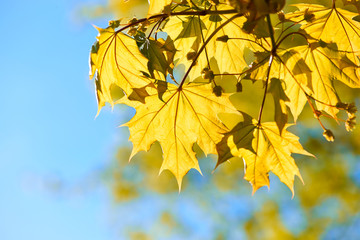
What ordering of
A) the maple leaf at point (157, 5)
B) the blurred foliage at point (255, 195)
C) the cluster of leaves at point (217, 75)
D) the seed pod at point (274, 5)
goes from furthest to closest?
the blurred foliage at point (255, 195)
the cluster of leaves at point (217, 75)
the maple leaf at point (157, 5)
the seed pod at point (274, 5)

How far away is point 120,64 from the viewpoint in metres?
0.95

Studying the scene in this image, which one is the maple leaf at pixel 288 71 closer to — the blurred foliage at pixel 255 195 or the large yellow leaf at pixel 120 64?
the large yellow leaf at pixel 120 64

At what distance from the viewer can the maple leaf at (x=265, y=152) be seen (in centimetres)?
93

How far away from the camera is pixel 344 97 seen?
206 inches

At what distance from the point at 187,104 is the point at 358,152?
543 centimetres

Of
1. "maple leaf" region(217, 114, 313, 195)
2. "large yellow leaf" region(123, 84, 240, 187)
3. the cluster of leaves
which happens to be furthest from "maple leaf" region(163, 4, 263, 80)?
"maple leaf" region(217, 114, 313, 195)

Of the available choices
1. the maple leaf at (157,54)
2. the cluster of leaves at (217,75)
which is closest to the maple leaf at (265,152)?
the cluster of leaves at (217,75)

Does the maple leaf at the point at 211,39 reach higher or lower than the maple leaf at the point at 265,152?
higher

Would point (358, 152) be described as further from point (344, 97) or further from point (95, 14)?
point (95, 14)

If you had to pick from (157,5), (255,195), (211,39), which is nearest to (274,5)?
(157,5)

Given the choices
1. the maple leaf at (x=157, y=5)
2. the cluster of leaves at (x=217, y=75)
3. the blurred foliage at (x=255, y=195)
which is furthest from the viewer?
the blurred foliage at (x=255, y=195)

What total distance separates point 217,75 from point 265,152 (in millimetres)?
273

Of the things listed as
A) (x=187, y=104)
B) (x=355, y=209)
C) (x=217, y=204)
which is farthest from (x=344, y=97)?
(x=187, y=104)

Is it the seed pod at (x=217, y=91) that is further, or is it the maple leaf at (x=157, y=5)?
the seed pod at (x=217, y=91)
